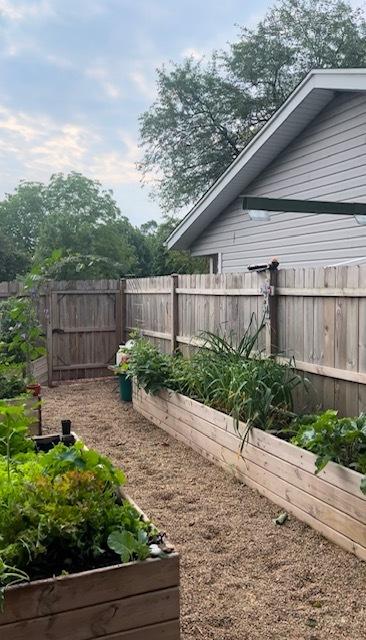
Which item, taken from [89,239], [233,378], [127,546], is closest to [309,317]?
[233,378]

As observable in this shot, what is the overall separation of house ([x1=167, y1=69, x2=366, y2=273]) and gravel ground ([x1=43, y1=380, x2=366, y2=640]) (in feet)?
8.00

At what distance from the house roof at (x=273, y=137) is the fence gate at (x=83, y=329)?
190cm

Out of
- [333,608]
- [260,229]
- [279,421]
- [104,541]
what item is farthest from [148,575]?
[260,229]

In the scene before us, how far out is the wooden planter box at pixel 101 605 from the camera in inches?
70.8

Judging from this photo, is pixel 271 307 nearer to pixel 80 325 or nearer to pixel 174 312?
pixel 174 312

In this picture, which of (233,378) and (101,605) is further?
(233,378)

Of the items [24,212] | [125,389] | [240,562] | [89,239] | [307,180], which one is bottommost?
[240,562]

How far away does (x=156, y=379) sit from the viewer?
255 inches

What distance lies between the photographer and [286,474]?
3.85 meters

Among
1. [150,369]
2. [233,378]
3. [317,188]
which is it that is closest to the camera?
[233,378]

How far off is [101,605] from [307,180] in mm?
6647

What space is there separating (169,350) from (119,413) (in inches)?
57.4

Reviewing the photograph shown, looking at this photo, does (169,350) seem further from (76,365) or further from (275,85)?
(275,85)

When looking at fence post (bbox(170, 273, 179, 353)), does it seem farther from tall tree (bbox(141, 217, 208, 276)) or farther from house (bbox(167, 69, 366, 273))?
tall tree (bbox(141, 217, 208, 276))
